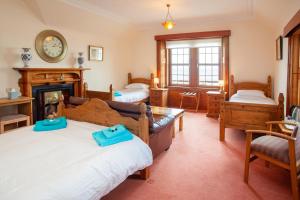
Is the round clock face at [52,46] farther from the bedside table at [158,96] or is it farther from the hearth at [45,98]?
the bedside table at [158,96]

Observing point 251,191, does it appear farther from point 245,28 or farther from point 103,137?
point 245,28

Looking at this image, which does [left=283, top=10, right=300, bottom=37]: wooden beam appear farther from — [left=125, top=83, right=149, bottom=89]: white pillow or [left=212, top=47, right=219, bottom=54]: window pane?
[left=125, top=83, right=149, bottom=89]: white pillow

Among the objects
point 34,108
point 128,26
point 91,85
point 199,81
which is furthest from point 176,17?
point 34,108

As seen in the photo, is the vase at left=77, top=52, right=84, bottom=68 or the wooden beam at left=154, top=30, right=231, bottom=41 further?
the wooden beam at left=154, top=30, right=231, bottom=41

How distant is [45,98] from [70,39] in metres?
1.53

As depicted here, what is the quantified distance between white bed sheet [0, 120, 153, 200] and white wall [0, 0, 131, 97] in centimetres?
226

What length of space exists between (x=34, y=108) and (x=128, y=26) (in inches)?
142

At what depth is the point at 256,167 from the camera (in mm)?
2877

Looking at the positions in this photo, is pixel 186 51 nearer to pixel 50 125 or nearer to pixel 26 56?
pixel 26 56

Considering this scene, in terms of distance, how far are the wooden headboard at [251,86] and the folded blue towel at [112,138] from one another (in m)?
4.30

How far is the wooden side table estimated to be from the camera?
3691mm

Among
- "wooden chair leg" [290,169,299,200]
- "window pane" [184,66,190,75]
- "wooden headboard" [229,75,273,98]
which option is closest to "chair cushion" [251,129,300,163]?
"wooden chair leg" [290,169,299,200]

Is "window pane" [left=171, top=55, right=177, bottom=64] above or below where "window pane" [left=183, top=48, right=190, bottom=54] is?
below

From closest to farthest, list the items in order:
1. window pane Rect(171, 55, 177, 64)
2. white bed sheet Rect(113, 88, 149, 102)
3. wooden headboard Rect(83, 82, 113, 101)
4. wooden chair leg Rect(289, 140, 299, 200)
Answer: wooden chair leg Rect(289, 140, 299, 200) → wooden headboard Rect(83, 82, 113, 101) → white bed sheet Rect(113, 88, 149, 102) → window pane Rect(171, 55, 177, 64)
